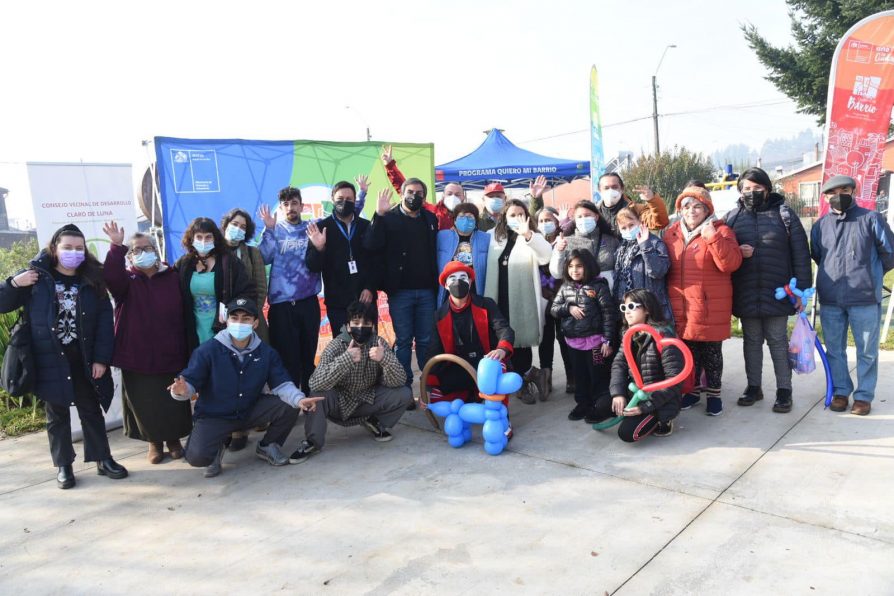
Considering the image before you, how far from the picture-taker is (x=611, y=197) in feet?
16.7

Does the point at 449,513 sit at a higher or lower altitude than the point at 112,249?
lower

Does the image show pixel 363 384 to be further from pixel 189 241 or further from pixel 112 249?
pixel 112 249

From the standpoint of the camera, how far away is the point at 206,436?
3.98m

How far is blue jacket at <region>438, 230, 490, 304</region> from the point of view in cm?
517

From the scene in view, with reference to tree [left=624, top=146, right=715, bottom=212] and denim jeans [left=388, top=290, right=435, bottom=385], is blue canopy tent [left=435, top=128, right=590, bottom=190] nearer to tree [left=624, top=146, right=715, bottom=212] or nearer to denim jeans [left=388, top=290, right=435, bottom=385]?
denim jeans [left=388, top=290, right=435, bottom=385]

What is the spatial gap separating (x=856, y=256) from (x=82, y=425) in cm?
525

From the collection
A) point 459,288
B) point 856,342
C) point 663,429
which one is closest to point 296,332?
point 459,288

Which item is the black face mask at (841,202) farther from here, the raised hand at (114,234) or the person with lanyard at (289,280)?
the raised hand at (114,234)

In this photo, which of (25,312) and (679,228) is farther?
(679,228)

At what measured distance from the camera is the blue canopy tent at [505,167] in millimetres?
14141

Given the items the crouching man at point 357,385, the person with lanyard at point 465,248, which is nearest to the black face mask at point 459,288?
the person with lanyard at point 465,248

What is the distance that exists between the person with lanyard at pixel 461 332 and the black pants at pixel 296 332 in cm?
96

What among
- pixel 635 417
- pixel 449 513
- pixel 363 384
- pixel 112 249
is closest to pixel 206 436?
pixel 363 384

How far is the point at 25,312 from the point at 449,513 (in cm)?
279
